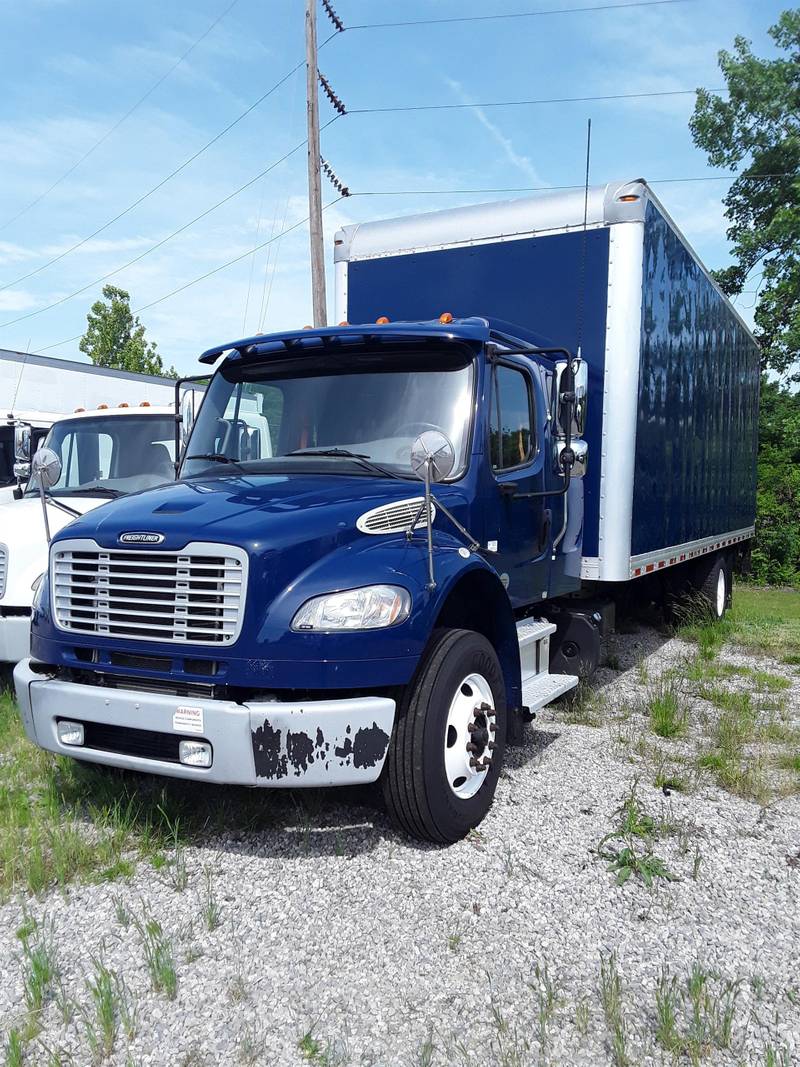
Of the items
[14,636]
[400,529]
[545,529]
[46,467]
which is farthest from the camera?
[14,636]

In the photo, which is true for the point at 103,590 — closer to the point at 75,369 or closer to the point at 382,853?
the point at 382,853

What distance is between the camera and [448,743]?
13.5 feet

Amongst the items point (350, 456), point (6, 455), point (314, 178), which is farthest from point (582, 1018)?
point (314, 178)

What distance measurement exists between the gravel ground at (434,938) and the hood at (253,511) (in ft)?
4.66

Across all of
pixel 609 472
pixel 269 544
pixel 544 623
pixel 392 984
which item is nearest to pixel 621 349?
pixel 609 472

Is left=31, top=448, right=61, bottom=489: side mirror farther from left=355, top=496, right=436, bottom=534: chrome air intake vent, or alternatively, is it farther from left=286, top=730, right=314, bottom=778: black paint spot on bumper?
left=286, top=730, right=314, bottom=778: black paint spot on bumper

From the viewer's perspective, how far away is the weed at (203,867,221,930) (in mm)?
3422

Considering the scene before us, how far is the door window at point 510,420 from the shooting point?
4957mm

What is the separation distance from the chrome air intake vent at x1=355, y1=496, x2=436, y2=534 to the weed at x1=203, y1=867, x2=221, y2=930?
5.19 ft

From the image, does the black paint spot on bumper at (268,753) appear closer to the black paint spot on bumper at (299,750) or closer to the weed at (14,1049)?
the black paint spot on bumper at (299,750)

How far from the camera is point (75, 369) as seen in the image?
15.4 m

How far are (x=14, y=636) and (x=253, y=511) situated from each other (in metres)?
3.09

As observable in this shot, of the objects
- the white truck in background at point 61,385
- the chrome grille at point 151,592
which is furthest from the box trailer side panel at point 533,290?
the white truck in background at point 61,385

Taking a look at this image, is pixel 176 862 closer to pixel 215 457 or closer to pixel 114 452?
pixel 215 457
